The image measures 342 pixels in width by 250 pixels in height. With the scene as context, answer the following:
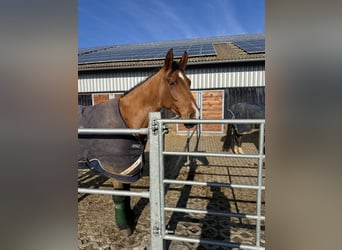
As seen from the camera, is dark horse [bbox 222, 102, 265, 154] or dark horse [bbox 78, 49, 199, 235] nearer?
dark horse [bbox 78, 49, 199, 235]

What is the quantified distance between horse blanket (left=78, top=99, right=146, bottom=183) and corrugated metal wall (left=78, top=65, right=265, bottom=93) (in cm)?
690

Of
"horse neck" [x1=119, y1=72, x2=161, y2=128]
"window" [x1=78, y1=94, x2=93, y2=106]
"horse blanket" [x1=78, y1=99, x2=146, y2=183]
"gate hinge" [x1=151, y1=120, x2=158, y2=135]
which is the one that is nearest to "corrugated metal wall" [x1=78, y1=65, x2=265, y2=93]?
"window" [x1=78, y1=94, x2=93, y2=106]

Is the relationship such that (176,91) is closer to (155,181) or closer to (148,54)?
(155,181)

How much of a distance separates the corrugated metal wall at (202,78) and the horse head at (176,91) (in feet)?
20.6

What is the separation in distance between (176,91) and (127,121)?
598mm

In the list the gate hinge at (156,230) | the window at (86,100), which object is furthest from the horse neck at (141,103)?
the window at (86,100)

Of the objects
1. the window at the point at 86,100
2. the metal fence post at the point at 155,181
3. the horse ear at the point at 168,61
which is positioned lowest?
the metal fence post at the point at 155,181

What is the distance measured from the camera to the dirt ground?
2.25 metres

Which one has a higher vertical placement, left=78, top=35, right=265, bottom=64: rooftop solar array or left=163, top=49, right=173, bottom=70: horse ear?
left=78, top=35, right=265, bottom=64: rooftop solar array

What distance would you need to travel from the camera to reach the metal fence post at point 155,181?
4.71 ft

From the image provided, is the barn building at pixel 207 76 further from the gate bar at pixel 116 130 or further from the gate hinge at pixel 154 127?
the gate hinge at pixel 154 127

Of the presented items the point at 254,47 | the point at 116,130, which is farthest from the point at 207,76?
the point at 116,130

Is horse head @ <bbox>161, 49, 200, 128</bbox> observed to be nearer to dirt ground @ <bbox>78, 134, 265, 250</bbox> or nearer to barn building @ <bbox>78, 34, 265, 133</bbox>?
dirt ground @ <bbox>78, 134, 265, 250</bbox>
